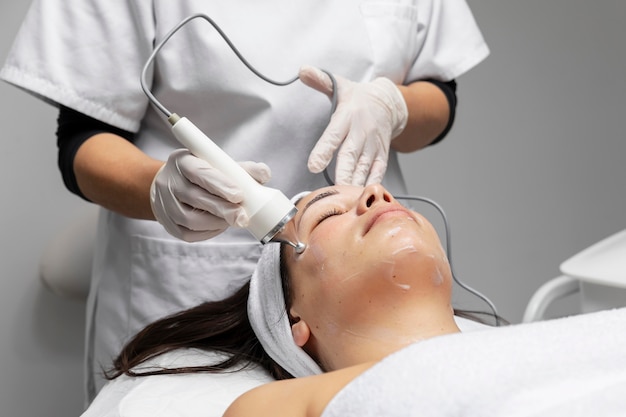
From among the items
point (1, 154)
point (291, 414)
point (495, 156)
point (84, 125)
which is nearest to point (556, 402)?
point (291, 414)

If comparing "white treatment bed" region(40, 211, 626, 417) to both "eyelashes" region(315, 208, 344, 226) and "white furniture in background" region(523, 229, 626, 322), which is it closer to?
"eyelashes" region(315, 208, 344, 226)

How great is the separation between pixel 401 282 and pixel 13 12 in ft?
4.62

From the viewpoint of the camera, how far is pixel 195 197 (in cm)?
123

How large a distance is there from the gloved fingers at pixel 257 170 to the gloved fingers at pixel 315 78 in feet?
0.92

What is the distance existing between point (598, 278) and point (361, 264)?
65 cm

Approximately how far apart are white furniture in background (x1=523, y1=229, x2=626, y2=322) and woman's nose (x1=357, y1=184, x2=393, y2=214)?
568 millimetres

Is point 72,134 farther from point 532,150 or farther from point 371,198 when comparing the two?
point 532,150

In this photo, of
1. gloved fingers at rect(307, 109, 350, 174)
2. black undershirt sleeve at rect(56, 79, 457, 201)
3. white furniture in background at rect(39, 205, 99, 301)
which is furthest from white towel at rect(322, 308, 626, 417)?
white furniture in background at rect(39, 205, 99, 301)

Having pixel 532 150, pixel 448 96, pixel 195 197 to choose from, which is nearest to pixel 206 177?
pixel 195 197

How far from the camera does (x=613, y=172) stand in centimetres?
283

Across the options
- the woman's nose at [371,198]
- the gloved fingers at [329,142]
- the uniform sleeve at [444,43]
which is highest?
the uniform sleeve at [444,43]

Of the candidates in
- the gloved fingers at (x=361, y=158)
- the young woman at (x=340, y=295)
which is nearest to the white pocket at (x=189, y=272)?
the young woman at (x=340, y=295)

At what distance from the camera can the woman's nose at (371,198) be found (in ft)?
4.14

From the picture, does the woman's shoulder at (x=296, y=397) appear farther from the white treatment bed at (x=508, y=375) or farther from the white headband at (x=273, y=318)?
the white headband at (x=273, y=318)
